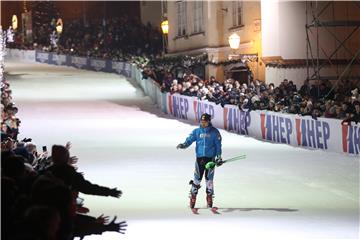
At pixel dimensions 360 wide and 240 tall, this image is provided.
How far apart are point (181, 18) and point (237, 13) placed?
387 inches

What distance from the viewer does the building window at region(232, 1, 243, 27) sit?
36.4 metres

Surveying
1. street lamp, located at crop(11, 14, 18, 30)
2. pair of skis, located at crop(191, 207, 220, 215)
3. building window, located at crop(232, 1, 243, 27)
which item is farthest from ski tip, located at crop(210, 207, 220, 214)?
street lamp, located at crop(11, 14, 18, 30)

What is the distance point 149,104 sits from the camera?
38.8 metres

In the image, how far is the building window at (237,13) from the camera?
3644 cm

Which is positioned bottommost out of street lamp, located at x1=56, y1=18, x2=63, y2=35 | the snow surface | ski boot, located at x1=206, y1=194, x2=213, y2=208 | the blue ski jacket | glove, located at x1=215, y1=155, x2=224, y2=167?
the snow surface

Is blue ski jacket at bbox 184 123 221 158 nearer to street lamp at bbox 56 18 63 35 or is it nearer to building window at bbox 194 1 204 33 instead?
building window at bbox 194 1 204 33

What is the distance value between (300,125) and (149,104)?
1575 centimetres

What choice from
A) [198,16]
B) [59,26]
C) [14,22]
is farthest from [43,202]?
[14,22]

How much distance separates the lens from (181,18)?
46375 millimetres

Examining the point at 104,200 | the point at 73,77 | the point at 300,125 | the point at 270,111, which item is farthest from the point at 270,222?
the point at 73,77

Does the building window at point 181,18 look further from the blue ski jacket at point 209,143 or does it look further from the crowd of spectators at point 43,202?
the crowd of spectators at point 43,202

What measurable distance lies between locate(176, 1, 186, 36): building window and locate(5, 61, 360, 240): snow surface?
1076cm

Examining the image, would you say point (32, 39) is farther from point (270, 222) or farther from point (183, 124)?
point (270, 222)

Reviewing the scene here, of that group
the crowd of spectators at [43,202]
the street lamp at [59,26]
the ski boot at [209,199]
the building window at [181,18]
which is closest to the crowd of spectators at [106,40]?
the street lamp at [59,26]
